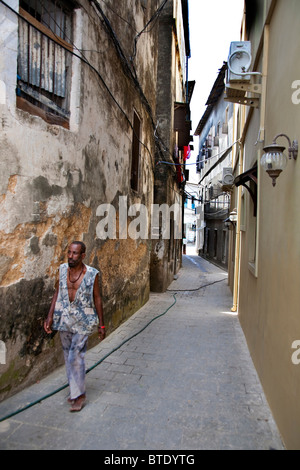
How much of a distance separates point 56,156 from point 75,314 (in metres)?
1.85

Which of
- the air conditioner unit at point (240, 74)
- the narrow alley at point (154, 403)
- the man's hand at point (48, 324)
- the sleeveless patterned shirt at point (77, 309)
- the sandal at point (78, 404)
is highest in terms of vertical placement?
the air conditioner unit at point (240, 74)

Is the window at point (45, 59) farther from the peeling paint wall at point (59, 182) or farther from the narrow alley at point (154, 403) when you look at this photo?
the narrow alley at point (154, 403)

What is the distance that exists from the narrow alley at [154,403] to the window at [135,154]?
327 centimetres

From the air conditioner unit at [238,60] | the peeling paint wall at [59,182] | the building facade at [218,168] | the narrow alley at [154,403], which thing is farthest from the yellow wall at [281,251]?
the building facade at [218,168]

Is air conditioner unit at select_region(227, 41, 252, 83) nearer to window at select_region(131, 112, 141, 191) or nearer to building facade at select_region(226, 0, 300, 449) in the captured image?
building facade at select_region(226, 0, 300, 449)

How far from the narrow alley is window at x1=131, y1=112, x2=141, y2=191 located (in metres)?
3.27

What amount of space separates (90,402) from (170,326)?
Answer: 345cm

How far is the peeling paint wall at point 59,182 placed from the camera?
3.22 metres

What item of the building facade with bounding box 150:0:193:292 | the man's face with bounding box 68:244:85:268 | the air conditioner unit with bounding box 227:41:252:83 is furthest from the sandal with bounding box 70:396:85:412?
the building facade with bounding box 150:0:193:292

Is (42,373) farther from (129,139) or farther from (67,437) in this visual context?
(129,139)

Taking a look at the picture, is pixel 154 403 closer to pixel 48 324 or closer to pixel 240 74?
pixel 48 324

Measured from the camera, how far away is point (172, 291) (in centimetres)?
1139

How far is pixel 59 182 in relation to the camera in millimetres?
3957
